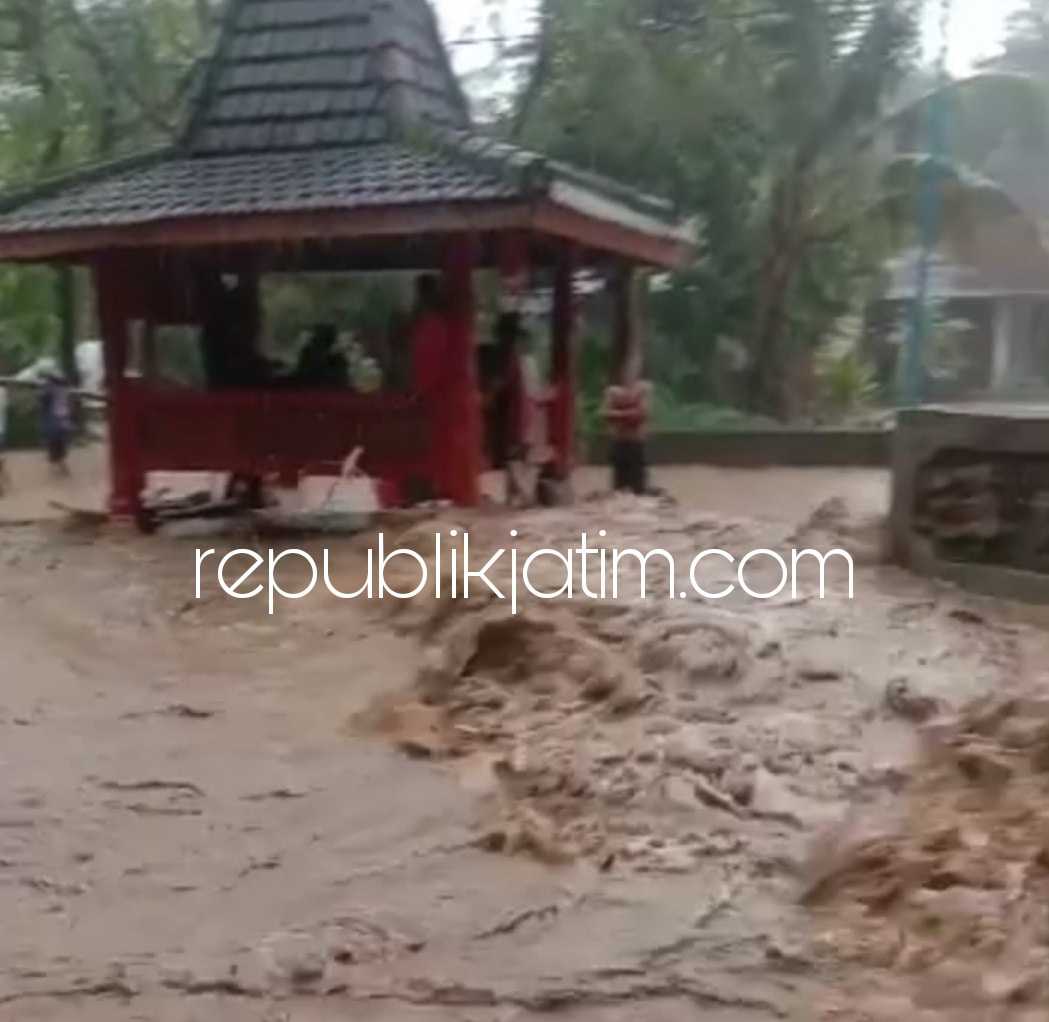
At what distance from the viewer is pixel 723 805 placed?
204 inches

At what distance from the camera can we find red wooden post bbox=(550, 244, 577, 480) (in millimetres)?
12859

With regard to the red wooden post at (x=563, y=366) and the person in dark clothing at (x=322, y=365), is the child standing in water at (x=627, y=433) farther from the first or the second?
the person in dark clothing at (x=322, y=365)

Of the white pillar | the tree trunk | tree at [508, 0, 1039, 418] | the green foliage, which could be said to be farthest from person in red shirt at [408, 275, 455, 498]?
the white pillar

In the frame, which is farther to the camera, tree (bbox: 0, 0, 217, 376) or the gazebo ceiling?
tree (bbox: 0, 0, 217, 376)

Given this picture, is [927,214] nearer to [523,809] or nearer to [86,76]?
[86,76]

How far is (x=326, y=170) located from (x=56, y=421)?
9927 mm

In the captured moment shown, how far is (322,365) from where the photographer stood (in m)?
12.6

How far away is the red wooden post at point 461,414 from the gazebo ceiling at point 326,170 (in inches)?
28.1

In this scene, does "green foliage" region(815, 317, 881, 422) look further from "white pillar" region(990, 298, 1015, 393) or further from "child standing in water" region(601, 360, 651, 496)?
"child standing in water" region(601, 360, 651, 496)

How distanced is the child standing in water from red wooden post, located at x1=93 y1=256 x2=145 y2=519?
358 cm

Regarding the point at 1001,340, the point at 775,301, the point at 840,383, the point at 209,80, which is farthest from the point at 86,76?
the point at 1001,340

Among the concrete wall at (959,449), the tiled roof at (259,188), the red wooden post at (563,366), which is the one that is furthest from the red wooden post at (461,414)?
the concrete wall at (959,449)

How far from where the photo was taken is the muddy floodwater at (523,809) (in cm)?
391

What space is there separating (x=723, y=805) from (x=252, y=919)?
1515 mm
